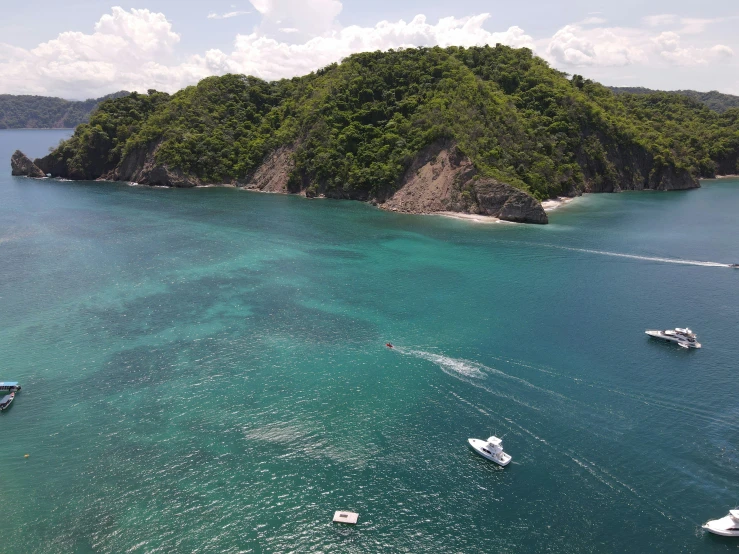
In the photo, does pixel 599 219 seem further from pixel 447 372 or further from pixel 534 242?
pixel 447 372

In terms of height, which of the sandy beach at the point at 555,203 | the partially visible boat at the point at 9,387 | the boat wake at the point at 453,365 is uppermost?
the sandy beach at the point at 555,203

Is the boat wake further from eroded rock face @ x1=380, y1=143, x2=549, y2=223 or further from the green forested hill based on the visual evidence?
the green forested hill

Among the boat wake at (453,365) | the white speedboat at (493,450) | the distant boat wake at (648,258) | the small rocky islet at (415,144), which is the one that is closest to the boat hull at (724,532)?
the white speedboat at (493,450)

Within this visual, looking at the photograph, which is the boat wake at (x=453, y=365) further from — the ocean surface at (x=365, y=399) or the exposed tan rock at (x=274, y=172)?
the exposed tan rock at (x=274, y=172)

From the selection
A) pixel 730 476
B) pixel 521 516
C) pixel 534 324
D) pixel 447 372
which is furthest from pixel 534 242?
pixel 521 516

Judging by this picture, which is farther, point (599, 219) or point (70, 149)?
point (70, 149)

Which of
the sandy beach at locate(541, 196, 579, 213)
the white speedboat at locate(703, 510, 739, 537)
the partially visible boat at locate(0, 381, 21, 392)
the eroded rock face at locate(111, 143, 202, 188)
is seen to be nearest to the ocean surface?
the white speedboat at locate(703, 510, 739, 537)
